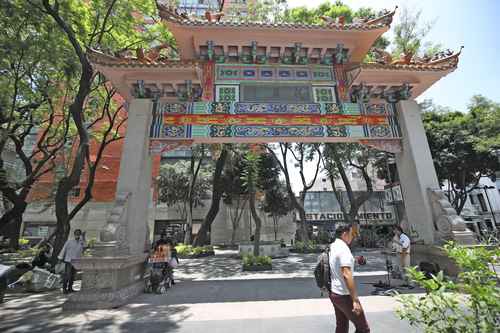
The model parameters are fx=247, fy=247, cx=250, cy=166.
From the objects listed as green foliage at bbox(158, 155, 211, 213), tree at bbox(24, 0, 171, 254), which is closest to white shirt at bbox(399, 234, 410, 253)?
tree at bbox(24, 0, 171, 254)

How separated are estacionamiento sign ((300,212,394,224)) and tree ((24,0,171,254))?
25.7 metres

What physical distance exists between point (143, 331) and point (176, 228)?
25.6 meters

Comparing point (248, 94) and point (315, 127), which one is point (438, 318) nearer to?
point (315, 127)

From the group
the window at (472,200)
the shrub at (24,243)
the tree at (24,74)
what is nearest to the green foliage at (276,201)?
the tree at (24,74)

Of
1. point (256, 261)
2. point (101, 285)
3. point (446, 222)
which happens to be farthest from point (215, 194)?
point (446, 222)

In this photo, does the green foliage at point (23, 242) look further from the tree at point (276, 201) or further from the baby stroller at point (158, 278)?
the baby stroller at point (158, 278)

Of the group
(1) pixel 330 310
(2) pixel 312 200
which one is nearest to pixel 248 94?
(1) pixel 330 310

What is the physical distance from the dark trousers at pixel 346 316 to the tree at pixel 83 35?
903 cm

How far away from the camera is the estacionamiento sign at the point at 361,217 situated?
30100 millimetres

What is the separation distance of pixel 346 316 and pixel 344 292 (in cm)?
28

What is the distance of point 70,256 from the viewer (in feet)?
23.3

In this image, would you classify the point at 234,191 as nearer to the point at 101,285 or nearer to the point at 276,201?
the point at 276,201

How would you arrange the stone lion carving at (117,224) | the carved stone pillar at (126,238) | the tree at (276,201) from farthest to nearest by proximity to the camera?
1. the tree at (276,201)
2. the stone lion carving at (117,224)
3. the carved stone pillar at (126,238)

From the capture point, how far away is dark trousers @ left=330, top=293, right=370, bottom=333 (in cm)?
271
